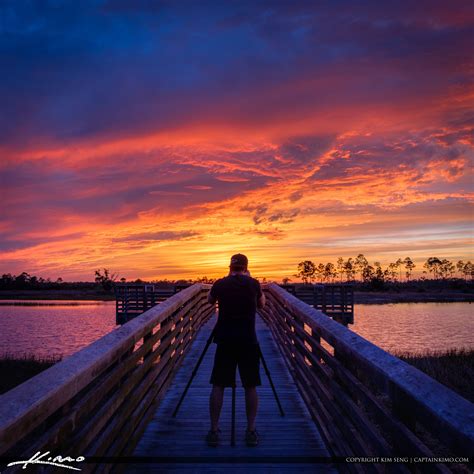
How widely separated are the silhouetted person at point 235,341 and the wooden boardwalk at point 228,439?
0.35 m

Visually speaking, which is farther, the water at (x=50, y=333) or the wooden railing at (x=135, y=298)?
the water at (x=50, y=333)

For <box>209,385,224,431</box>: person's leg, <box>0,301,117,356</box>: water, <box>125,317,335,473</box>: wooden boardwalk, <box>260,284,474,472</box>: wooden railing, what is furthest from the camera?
<box>0,301,117,356</box>: water

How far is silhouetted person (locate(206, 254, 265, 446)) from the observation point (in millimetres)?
4805

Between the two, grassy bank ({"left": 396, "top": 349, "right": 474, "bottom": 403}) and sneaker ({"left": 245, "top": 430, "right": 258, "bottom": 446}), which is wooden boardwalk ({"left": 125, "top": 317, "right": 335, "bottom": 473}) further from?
grassy bank ({"left": 396, "top": 349, "right": 474, "bottom": 403})

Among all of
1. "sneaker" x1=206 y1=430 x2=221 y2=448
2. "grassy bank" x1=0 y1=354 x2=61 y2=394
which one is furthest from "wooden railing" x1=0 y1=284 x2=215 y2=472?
"grassy bank" x1=0 y1=354 x2=61 y2=394

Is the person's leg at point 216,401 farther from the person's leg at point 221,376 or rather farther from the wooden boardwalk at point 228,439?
the wooden boardwalk at point 228,439

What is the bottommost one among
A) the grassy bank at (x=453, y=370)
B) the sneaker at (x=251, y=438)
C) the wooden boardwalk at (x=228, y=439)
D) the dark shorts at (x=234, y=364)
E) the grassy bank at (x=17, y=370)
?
the grassy bank at (x=17, y=370)

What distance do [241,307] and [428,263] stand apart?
206 m

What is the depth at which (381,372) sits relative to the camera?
3031 mm

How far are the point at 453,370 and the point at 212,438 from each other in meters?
17.0

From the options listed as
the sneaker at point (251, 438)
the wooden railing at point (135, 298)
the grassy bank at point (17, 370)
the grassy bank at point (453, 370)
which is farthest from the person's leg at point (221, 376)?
the wooden railing at point (135, 298)

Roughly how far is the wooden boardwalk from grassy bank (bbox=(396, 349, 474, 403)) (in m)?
11.5

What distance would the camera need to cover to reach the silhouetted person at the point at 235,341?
480 centimetres

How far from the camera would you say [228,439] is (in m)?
4.89
